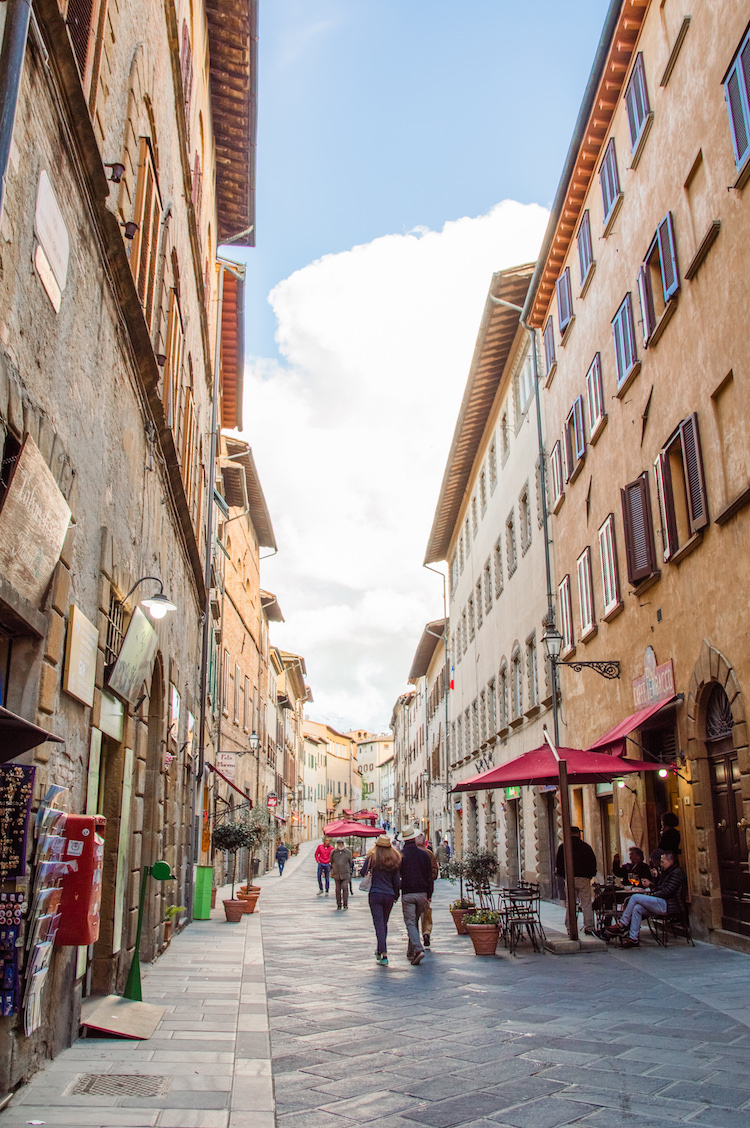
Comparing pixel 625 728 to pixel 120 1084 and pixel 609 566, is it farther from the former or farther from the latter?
pixel 120 1084

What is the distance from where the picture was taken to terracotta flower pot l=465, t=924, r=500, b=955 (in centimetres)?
1116

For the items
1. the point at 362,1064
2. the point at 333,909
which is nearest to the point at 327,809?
the point at 333,909

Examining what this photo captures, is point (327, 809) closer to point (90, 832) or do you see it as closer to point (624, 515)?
point (624, 515)

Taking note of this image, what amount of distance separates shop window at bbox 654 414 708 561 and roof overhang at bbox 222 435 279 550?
17.2 m

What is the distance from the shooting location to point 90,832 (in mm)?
5832

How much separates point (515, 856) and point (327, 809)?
253 feet

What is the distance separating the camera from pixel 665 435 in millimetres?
12711

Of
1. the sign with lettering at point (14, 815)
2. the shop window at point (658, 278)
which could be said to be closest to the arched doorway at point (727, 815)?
the shop window at point (658, 278)

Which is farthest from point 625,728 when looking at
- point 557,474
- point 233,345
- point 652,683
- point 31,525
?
point 233,345

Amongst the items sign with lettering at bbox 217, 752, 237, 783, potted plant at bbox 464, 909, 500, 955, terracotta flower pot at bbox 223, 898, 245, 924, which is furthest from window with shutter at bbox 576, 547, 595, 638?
sign with lettering at bbox 217, 752, 237, 783

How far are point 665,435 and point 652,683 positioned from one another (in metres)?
3.43

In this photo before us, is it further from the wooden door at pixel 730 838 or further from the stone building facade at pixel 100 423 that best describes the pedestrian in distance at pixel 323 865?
the wooden door at pixel 730 838

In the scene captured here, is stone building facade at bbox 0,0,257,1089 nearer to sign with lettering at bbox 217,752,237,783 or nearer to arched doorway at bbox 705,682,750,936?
arched doorway at bbox 705,682,750,936

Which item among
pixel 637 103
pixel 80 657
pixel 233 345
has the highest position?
pixel 233 345
